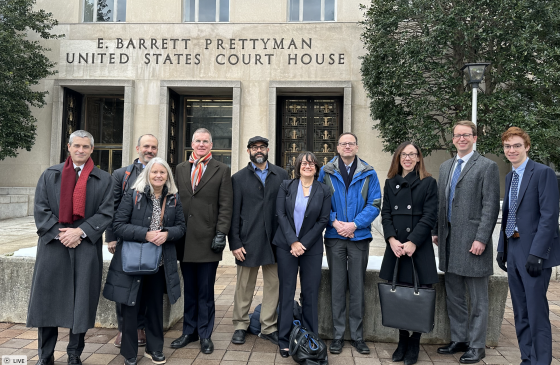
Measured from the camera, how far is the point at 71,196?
343 centimetres

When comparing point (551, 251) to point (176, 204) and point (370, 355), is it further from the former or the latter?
point (176, 204)

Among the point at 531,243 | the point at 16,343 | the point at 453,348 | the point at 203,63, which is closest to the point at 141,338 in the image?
the point at 16,343

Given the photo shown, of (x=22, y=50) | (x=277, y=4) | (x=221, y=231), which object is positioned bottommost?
(x=221, y=231)

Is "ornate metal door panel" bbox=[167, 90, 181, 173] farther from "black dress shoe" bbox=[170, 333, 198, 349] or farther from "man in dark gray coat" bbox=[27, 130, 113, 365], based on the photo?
"man in dark gray coat" bbox=[27, 130, 113, 365]

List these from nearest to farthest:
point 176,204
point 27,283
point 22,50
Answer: point 176,204, point 27,283, point 22,50

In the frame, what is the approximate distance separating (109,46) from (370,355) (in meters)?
14.8

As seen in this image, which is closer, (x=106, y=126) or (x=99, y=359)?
(x=99, y=359)

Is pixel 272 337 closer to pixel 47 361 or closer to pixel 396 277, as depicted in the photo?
pixel 396 277

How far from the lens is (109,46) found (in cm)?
1473

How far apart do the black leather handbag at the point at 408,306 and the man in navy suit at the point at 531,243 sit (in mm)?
762

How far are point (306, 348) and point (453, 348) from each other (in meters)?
1.61

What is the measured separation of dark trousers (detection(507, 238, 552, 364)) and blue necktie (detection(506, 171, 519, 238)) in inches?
4.5

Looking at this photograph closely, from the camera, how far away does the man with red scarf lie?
3.93 m

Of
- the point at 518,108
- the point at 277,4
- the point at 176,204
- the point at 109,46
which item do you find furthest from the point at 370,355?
the point at 109,46
